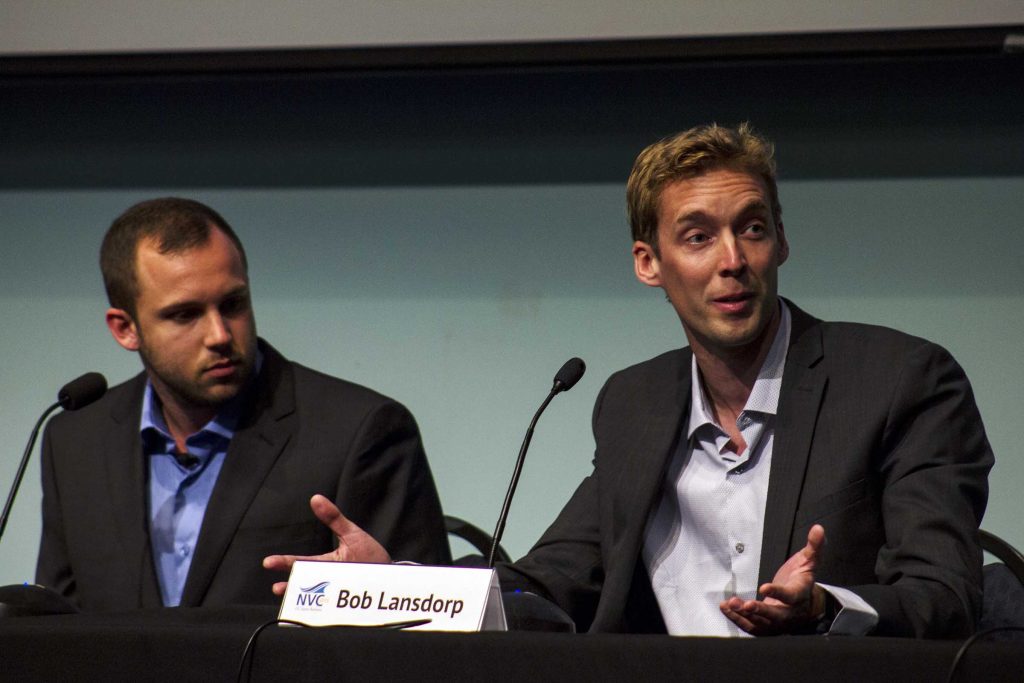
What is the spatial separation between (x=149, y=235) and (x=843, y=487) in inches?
59.5

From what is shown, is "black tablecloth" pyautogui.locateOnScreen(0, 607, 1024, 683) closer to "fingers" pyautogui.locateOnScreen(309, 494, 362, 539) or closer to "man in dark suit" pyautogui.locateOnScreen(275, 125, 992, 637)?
"fingers" pyautogui.locateOnScreen(309, 494, 362, 539)

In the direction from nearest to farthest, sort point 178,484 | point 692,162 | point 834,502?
point 834,502, point 692,162, point 178,484

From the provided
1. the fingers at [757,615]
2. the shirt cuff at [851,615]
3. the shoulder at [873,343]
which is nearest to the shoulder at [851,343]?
the shoulder at [873,343]

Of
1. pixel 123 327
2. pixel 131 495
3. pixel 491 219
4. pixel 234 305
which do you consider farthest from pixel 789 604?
pixel 491 219

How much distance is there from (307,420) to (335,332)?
98 cm

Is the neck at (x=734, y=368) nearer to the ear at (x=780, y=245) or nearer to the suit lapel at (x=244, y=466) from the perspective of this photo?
the ear at (x=780, y=245)

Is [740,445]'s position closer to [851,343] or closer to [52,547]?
[851,343]

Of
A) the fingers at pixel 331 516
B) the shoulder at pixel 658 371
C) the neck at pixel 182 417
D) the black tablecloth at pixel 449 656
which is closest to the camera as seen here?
the black tablecloth at pixel 449 656

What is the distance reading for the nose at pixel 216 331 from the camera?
265 centimetres

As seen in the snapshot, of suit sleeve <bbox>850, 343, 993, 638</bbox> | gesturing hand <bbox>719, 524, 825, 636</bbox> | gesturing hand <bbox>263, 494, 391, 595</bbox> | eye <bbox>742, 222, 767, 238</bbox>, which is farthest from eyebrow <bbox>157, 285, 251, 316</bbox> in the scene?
gesturing hand <bbox>719, 524, 825, 636</bbox>

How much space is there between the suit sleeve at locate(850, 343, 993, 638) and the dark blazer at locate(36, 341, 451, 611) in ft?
3.24

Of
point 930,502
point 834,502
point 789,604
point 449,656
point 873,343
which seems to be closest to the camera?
point 449,656

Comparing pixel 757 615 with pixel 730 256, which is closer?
pixel 757 615

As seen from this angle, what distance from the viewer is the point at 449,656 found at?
142cm
